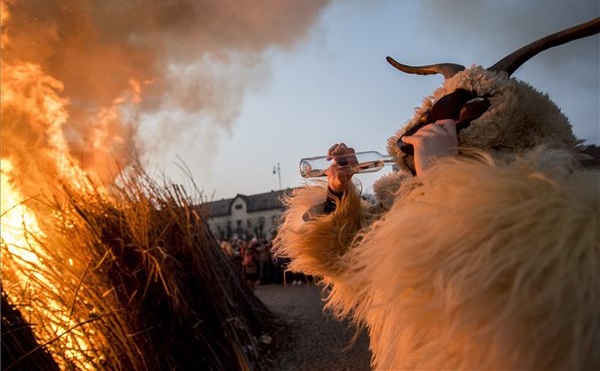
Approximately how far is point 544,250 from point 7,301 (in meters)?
2.13

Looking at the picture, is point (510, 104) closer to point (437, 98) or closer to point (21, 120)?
point (437, 98)

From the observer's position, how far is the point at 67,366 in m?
2.28

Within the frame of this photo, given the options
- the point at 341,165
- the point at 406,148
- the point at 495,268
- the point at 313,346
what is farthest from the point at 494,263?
the point at 313,346

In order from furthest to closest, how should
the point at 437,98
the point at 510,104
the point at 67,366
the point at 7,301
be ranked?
1. the point at 67,366
2. the point at 7,301
3. the point at 437,98
4. the point at 510,104

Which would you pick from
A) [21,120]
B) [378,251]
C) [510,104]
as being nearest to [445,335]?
[378,251]

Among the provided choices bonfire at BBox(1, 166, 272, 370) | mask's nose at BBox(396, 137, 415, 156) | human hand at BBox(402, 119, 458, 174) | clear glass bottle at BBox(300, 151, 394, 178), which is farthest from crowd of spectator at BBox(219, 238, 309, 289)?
human hand at BBox(402, 119, 458, 174)

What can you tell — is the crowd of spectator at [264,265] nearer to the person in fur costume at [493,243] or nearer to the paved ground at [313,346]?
the paved ground at [313,346]

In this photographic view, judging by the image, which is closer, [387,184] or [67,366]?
[387,184]

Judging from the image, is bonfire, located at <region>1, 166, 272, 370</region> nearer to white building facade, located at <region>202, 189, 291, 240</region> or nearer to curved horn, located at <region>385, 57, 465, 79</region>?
curved horn, located at <region>385, 57, 465, 79</region>

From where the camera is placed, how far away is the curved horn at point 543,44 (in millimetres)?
1009

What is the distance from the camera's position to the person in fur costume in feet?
2.12

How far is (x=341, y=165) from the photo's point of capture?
60.2 inches

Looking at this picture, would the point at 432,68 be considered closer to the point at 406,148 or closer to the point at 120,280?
the point at 406,148

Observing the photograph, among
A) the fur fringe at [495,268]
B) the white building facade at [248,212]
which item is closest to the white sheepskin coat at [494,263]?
the fur fringe at [495,268]
